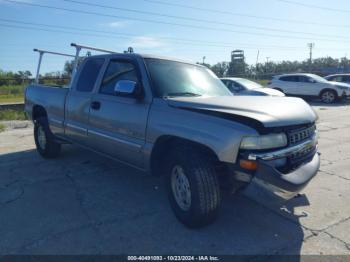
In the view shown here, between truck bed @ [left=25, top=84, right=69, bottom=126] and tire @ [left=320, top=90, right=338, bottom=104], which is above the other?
tire @ [left=320, top=90, right=338, bottom=104]

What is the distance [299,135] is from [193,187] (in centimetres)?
121

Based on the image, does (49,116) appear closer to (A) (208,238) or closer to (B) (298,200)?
(A) (208,238)

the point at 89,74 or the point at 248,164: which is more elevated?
the point at 89,74

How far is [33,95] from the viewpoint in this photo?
20.9 feet

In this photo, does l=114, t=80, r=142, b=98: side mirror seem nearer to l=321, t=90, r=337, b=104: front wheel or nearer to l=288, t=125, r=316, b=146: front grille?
l=288, t=125, r=316, b=146: front grille

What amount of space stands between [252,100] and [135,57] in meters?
1.58

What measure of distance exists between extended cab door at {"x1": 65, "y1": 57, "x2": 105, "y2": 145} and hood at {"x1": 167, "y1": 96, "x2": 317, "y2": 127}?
167cm

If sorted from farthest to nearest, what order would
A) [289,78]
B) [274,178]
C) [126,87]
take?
[289,78], [126,87], [274,178]

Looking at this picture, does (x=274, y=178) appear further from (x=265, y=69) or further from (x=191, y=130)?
(x=265, y=69)

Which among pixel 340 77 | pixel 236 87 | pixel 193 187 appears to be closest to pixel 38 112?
pixel 193 187

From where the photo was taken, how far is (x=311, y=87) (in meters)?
18.1

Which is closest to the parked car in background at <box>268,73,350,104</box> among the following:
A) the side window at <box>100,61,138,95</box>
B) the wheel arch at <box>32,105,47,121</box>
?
the wheel arch at <box>32,105,47,121</box>

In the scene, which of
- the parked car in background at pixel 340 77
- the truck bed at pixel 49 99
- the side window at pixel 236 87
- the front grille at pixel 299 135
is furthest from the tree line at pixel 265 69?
the front grille at pixel 299 135

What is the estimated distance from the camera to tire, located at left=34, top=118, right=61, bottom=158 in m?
Answer: 6.04
